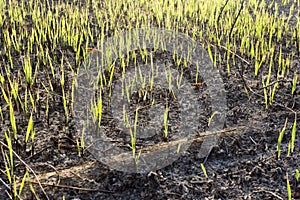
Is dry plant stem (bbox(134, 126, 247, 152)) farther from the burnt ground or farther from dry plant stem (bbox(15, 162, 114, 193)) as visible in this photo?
dry plant stem (bbox(15, 162, 114, 193))

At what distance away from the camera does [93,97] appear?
2.04 metres

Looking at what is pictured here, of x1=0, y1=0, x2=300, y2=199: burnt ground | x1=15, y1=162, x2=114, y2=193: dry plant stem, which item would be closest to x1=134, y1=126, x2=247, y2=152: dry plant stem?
x1=0, y1=0, x2=300, y2=199: burnt ground

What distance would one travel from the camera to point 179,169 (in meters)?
1.52

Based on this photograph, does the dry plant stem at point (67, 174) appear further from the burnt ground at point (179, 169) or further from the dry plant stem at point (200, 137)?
the dry plant stem at point (200, 137)

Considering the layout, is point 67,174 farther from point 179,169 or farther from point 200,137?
point 200,137

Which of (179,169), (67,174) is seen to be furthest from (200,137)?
(67,174)

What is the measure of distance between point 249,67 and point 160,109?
2.61ft

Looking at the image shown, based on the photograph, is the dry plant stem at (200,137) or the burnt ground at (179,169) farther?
the dry plant stem at (200,137)

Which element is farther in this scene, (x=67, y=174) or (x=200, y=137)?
(x=200, y=137)

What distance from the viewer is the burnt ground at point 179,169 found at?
54.5 inches

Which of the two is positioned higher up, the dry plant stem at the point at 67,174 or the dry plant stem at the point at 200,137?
the dry plant stem at the point at 200,137

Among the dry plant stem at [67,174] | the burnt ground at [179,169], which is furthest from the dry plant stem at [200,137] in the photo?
the dry plant stem at [67,174]

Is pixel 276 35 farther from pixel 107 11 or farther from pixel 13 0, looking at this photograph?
pixel 13 0

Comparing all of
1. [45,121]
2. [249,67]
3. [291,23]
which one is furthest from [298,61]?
[45,121]
